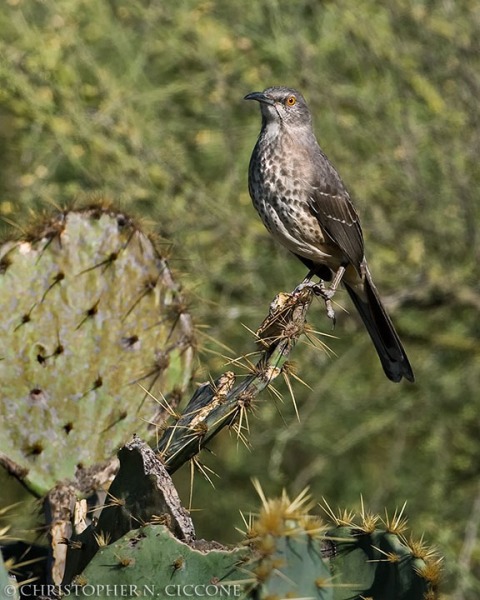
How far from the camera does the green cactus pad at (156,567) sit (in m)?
2.21

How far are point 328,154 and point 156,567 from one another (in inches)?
149

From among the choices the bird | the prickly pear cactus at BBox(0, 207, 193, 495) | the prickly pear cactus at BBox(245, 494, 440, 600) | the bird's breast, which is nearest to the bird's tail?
the bird

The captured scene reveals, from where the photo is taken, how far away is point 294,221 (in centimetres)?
404

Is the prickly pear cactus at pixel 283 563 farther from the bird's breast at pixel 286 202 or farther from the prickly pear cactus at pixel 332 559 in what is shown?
the bird's breast at pixel 286 202

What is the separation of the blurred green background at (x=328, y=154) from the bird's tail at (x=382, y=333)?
0.98m

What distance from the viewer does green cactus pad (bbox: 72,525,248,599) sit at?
221 centimetres

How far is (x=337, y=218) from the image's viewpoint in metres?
4.15

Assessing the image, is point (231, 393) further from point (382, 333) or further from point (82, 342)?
point (382, 333)

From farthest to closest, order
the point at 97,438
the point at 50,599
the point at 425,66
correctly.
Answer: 1. the point at 425,66
2. the point at 97,438
3. the point at 50,599

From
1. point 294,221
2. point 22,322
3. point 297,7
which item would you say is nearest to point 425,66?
point 297,7

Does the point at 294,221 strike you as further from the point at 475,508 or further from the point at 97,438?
the point at 475,508

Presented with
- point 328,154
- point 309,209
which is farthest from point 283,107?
point 328,154

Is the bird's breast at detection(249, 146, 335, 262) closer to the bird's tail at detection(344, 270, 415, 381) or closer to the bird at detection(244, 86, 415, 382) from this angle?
the bird at detection(244, 86, 415, 382)

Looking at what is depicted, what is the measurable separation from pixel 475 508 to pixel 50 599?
3519 millimetres
